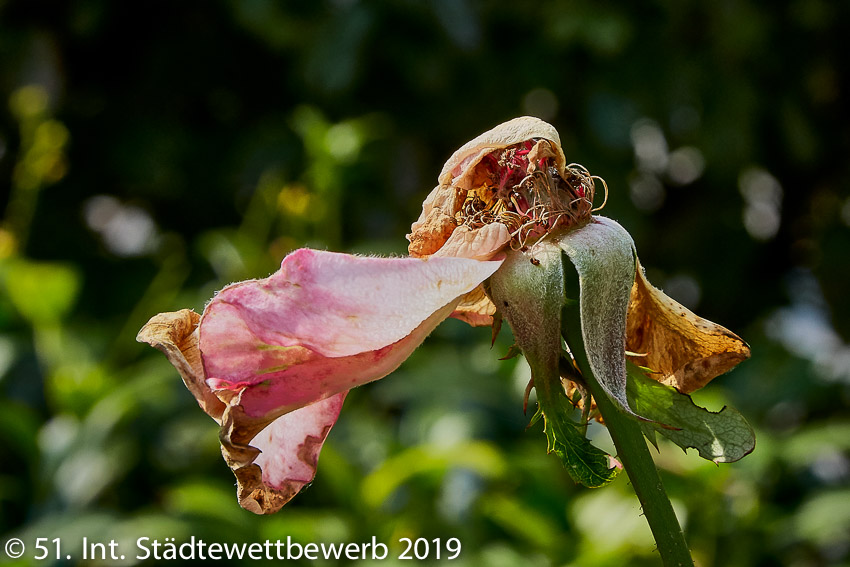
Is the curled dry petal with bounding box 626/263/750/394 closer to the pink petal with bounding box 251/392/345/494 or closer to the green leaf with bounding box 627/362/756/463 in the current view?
the green leaf with bounding box 627/362/756/463

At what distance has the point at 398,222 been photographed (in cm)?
229

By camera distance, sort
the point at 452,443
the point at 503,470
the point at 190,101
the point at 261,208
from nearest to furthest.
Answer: the point at 503,470
the point at 452,443
the point at 261,208
the point at 190,101

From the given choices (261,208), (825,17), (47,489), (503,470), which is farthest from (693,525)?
(825,17)

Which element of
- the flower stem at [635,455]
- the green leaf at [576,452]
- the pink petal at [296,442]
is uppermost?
the flower stem at [635,455]

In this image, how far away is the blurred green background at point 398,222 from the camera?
142 cm

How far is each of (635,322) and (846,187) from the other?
2.50m

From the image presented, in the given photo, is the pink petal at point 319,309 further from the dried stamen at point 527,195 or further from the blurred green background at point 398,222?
the blurred green background at point 398,222

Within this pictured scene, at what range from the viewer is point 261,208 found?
6.86 feet

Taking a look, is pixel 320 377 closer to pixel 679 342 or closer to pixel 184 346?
pixel 184 346

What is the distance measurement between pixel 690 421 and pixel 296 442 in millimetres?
157

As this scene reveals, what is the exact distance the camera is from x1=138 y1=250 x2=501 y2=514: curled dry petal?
29cm

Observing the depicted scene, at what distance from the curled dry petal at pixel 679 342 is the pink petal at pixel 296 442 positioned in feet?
0.44

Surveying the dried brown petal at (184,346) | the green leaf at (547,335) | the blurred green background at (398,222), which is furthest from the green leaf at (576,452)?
the blurred green background at (398,222)

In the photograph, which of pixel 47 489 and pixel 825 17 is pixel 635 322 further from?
pixel 825 17
